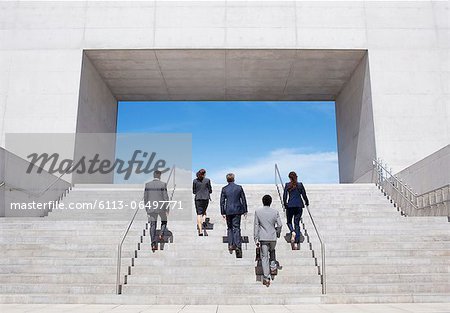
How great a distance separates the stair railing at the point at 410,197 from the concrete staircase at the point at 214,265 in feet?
3.63

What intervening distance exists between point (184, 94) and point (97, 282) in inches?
580

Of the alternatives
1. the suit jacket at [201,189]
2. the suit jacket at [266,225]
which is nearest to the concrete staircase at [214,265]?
the suit jacket at [266,225]

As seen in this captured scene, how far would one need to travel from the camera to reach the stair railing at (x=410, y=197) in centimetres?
991

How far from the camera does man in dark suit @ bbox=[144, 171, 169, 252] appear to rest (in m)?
7.45

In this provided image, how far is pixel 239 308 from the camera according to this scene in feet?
17.0

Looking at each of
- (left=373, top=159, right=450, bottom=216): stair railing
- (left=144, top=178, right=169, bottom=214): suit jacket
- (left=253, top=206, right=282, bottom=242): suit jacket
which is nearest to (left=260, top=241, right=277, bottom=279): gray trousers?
(left=253, top=206, right=282, bottom=242): suit jacket

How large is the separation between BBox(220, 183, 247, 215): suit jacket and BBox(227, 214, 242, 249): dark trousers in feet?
0.34

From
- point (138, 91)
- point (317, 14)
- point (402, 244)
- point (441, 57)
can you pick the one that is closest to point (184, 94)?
point (138, 91)

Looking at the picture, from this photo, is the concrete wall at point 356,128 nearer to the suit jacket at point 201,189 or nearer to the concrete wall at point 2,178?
the suit jacket at point 201,189

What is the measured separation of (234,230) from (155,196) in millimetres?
1715

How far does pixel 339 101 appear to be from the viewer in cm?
2038

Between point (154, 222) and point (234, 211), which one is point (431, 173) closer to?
point (234, 211)

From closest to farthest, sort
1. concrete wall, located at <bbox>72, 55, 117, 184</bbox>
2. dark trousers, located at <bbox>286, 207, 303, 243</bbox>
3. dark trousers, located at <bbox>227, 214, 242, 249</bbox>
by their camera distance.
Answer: dark trousers, located at <bbox>227, 214, 242, 249</bbox> < dark trousers, located at <bbox>286, 207, 303, 243</bbox> < concrete wall, located at <bbox>72, 55, 117, 184</bbox>

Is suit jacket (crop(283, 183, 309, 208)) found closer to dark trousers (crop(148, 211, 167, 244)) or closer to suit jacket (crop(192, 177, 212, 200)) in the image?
suit jacket (crop(192, 177, 212, 200))
